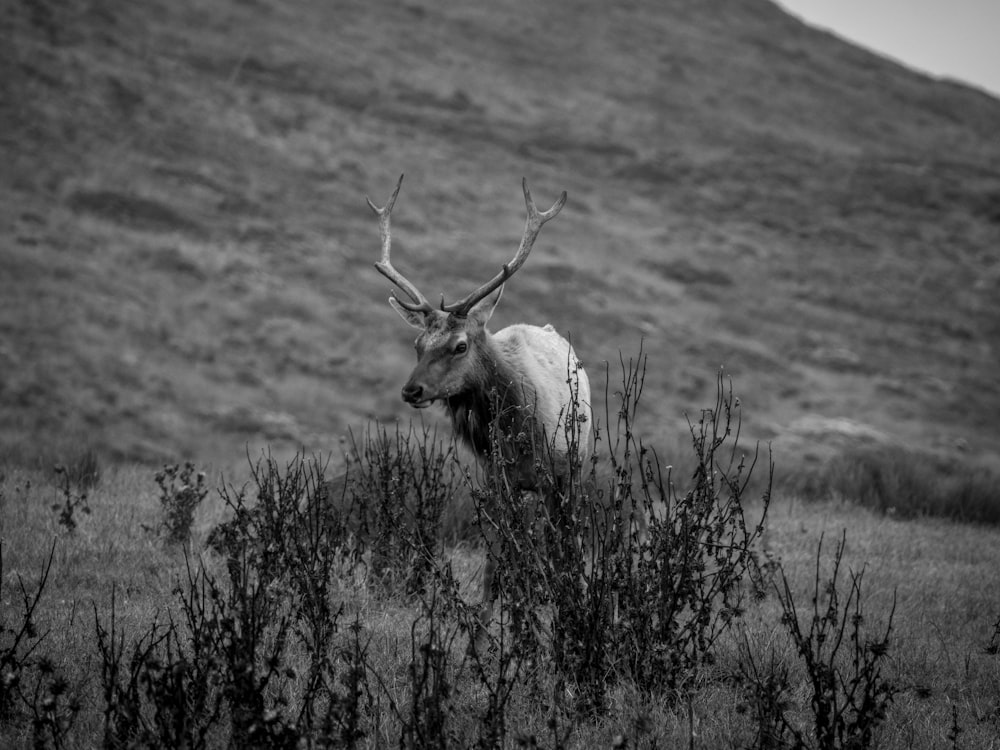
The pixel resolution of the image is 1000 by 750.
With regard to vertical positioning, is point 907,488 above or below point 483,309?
below

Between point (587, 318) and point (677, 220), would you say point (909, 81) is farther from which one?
point (587, 318)

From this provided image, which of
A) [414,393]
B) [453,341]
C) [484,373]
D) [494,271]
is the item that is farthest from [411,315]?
[494,271]

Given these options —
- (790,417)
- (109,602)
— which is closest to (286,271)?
(790,417)

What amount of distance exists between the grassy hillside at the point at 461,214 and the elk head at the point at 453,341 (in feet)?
15.9

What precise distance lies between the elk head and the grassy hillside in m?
4.86

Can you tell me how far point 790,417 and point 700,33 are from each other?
35.2 metres

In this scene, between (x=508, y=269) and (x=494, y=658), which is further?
(x=508, y=269)

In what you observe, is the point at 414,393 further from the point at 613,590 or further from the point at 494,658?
the point at 613,590

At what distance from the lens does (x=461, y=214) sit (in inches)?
1200

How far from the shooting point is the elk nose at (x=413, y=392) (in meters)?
4.99

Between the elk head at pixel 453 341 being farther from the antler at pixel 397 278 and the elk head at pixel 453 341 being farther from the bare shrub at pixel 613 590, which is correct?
the bare shrub at pixel 613 590

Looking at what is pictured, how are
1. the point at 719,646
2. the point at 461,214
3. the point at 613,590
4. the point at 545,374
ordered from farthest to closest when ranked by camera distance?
the point at 461,214 < the point at 545,374 < the point at 719,646 < the point at 613,590

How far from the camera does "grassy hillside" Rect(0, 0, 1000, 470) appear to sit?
19.0m

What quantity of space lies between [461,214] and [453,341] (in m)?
25.8
